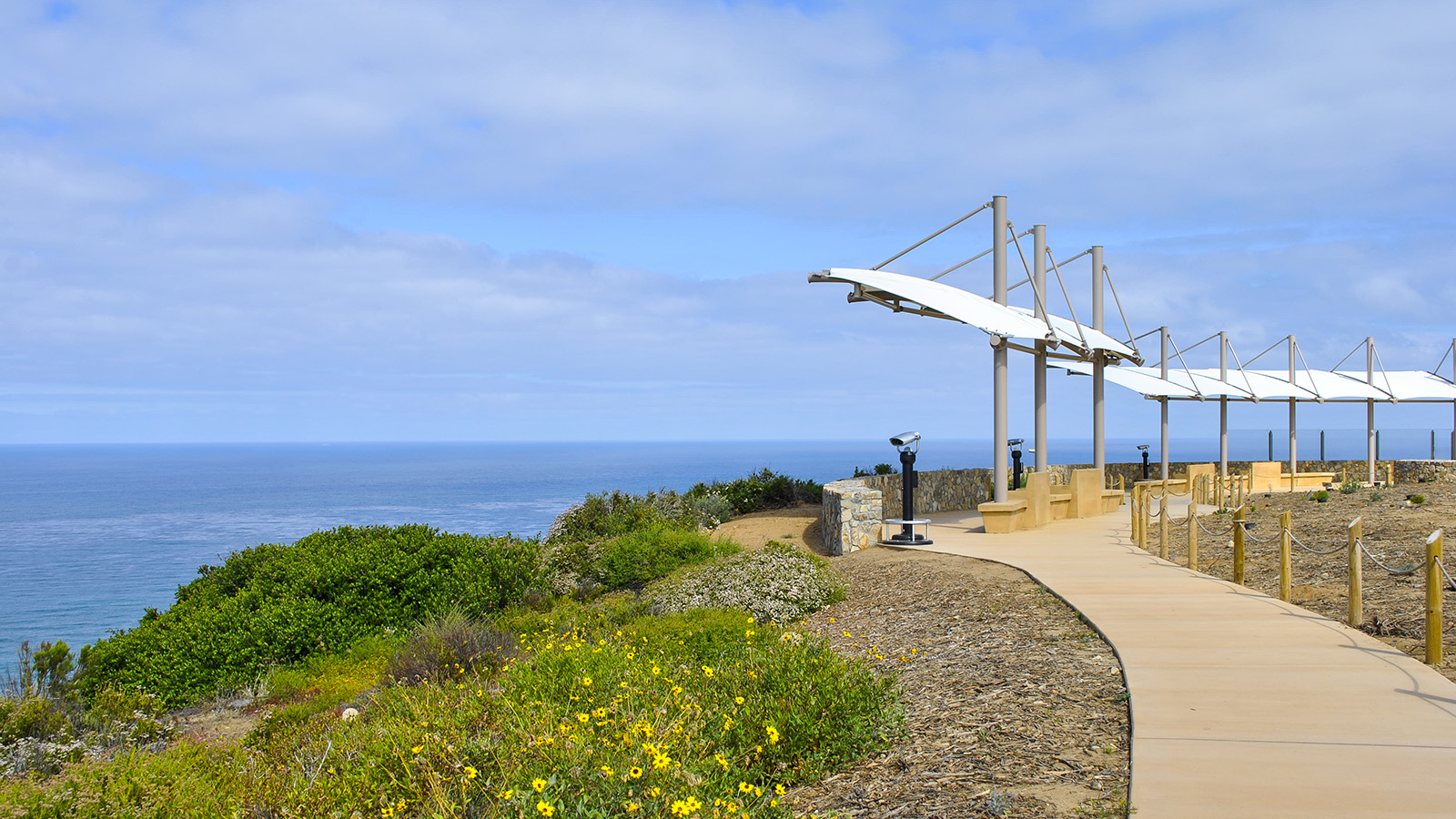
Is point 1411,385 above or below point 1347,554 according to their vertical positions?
above

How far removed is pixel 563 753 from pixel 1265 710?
14.1ft

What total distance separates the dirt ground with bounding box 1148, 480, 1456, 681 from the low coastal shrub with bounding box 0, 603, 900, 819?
16.0ft

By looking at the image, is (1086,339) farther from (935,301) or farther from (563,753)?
(563,753)

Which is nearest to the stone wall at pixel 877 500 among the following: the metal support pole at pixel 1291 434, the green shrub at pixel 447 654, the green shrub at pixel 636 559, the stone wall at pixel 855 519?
the stone wall at pixel 855 519

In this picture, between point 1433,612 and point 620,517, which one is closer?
point 1433,612

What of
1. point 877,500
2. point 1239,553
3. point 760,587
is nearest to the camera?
point 1239,553

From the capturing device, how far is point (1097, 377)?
71.1ft

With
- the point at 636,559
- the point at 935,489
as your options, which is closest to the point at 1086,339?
the point at 935,489

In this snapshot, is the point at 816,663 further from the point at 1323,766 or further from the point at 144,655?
the point at 144,655

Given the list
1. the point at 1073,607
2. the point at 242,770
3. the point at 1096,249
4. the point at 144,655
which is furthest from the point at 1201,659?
the point at 1096,249

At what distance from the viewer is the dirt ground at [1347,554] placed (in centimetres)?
880

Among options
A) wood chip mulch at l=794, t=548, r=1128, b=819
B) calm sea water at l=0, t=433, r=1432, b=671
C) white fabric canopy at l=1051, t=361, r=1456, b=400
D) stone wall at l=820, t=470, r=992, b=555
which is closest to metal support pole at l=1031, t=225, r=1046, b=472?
stone wall at l=820, t=470, r=992, b=555

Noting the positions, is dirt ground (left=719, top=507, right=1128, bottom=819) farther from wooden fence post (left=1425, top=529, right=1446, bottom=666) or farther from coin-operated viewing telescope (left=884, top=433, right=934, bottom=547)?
coin-operated viewing telescope (left=884, top=433, right=934, bottom=547)

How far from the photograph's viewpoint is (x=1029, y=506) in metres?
16.8
